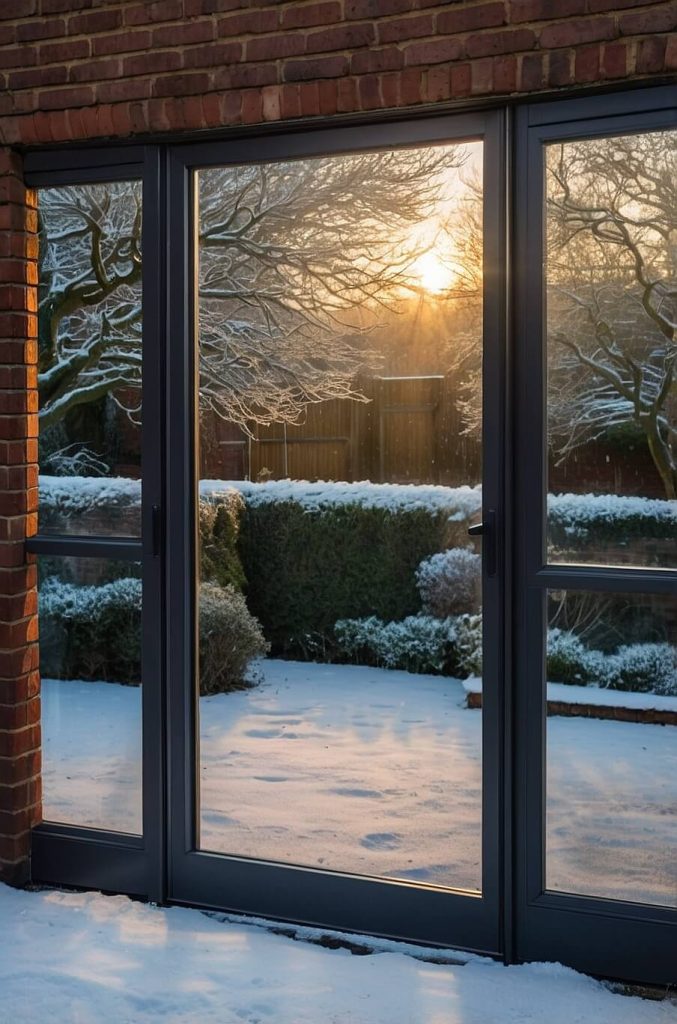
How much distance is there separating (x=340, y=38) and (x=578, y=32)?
614mm

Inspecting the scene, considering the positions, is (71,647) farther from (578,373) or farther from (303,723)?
(578,373)

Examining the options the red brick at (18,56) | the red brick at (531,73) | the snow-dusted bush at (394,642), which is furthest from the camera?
the snow-dusted bush at (394,642)

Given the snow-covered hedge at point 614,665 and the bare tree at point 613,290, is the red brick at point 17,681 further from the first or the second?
the bare tree at point 613,290

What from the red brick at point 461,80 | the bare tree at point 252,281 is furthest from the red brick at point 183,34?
the red brick at point 461,80

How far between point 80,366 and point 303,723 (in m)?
1.31

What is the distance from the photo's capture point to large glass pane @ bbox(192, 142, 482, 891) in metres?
3.12

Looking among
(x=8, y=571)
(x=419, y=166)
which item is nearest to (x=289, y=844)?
(x=8, y=571)

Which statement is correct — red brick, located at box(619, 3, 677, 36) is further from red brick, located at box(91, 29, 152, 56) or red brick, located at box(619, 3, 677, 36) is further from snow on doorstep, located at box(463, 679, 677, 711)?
snow on doorstep, located at box(463, 679, 677, 711)

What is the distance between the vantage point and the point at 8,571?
10.7 ft

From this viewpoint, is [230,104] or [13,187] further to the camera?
[13,187]

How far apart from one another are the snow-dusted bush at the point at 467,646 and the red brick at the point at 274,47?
1671mm

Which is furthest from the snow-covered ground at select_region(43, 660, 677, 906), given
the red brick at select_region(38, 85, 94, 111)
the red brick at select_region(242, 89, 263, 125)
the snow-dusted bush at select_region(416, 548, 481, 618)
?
the red brick at select_region(38, 85, 94, 111)

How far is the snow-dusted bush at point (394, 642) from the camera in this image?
339cm

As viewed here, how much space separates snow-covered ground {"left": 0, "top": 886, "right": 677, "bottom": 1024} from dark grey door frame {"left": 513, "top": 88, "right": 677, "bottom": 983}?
97mm
